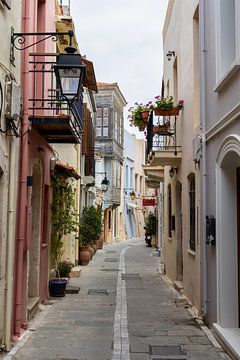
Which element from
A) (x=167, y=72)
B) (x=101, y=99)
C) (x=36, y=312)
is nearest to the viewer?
(x=36, y=312)

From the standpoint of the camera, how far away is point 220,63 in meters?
7.11

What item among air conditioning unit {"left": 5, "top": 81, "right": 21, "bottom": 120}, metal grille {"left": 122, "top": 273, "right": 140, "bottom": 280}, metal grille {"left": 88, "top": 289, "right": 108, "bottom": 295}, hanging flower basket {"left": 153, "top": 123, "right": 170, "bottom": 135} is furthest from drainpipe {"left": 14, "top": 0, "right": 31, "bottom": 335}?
metal grille {"left": 122, "top": 273, "right": 140, "bottom": 280}

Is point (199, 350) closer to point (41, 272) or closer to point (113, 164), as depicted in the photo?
point (41, 272)

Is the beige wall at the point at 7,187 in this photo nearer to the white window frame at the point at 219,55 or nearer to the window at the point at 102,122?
the white window frame at the point at 219,55

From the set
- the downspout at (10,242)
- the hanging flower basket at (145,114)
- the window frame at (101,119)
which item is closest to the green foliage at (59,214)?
the hanging flower basket at (145,114)

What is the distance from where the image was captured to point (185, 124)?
11000 mm

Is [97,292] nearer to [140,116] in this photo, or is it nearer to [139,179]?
[140,116]

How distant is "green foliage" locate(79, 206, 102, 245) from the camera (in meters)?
18.5

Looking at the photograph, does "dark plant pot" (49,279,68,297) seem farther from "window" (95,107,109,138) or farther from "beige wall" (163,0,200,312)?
"window" (95,107,109,138)

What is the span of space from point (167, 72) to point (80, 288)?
755cm

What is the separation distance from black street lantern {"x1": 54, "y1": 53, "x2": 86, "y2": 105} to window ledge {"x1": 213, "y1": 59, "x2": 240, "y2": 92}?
2.06m

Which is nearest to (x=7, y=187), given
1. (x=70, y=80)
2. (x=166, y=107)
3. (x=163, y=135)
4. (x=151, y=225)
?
(x=70, y=80)

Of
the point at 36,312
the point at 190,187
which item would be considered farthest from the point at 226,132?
the point at 36,312

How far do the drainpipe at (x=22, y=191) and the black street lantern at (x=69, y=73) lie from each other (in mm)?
520
